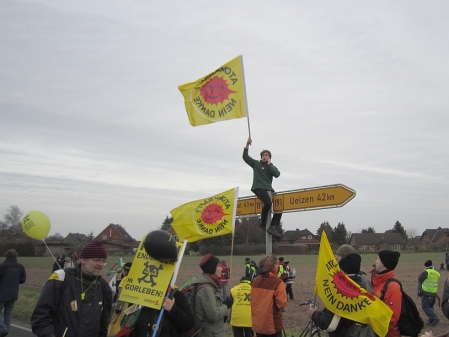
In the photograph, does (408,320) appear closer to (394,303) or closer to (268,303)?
(394,303)

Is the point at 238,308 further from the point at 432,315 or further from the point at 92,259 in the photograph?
the point at 432,315

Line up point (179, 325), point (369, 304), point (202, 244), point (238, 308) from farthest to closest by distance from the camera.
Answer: point (202, 244) → point (238, 308) → point (369, 304) → point (179, 325)

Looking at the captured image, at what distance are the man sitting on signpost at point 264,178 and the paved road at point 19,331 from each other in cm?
591

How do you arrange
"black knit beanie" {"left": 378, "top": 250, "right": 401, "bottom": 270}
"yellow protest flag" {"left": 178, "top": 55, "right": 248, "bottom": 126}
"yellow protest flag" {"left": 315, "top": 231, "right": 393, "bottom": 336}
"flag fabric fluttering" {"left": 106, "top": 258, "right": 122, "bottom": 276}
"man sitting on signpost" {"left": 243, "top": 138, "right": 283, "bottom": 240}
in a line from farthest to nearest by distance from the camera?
1. "flag fabric fluttering" {"left": 106, "top": 258, "right": 122, "bottom": 276}
2. "man sitting on signpost" {"left": 243, "top": 138, "right": 283, "bottom": 240}
3. "yellow protest flag" {"left": 178, "top": 55, "right": 248, "bottom": 126}
4. "black knit beanie" {"left": 378, "top": 250, "right": 401, "bottom": 270}
5. "yellow protest flag" {"left": 315, "top": 231, "right": 393, "bottom": 336}

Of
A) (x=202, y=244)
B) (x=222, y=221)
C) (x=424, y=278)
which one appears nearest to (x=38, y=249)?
(x=202, y=244)

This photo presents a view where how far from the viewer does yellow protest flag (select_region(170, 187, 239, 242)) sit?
6289 millimetres

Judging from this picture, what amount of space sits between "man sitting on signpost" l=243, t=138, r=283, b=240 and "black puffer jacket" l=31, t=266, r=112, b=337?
147 inches

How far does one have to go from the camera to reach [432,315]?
1334 centimetres

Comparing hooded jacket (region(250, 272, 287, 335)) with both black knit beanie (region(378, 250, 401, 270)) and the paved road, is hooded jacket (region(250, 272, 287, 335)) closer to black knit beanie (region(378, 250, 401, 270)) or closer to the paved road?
black knit beanie (region(378, 250, 401, 270))

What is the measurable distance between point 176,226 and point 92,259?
2412 millimetres

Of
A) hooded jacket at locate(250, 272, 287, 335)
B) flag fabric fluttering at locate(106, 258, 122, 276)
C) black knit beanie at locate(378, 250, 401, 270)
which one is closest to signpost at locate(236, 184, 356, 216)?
hooded jacket at locate(250, 272, 287, 335)

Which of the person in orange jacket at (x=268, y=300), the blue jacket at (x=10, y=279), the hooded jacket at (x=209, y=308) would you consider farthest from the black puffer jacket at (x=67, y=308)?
the blue jacket at (x=10, y=279)

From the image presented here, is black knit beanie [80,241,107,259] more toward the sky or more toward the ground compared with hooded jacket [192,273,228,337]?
more toward the sky

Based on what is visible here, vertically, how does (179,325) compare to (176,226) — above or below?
below
